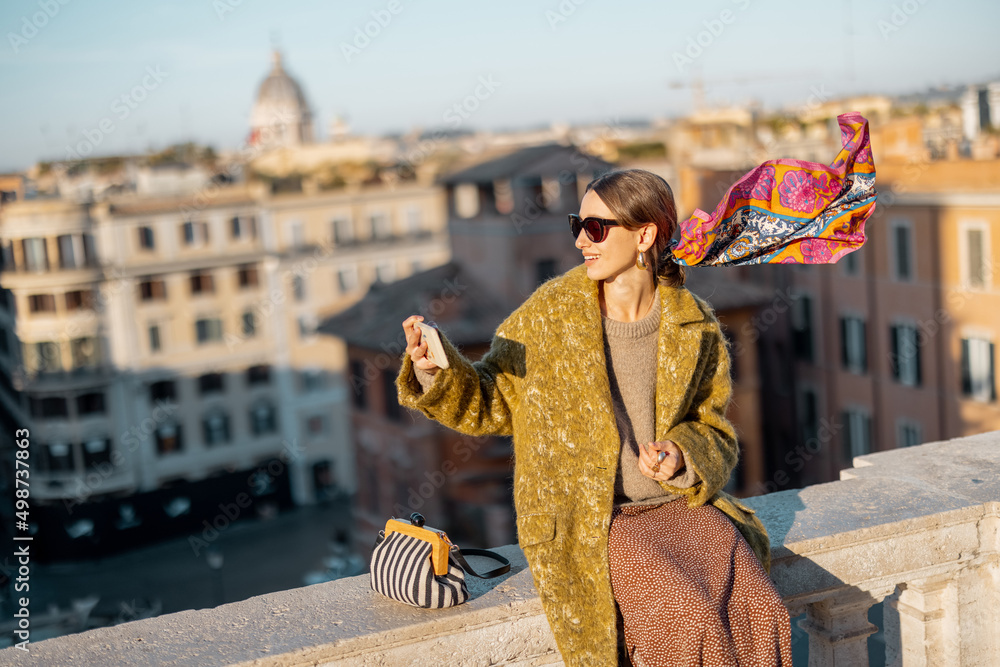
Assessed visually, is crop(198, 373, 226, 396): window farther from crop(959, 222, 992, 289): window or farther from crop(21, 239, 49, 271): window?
crop(959, 222, 992, 289): window

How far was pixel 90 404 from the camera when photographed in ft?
123

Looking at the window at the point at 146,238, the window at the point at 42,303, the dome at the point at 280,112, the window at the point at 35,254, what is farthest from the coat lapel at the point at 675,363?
the dome at the point at 280,112

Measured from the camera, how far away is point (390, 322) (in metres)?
26.5

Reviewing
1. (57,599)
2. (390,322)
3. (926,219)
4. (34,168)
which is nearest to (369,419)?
(390,322)

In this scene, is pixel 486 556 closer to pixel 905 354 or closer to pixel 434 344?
pixel 434 344

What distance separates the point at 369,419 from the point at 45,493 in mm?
14958

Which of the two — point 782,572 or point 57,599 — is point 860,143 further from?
point 57,599

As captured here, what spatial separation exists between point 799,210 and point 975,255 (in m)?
19.3

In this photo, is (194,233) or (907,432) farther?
(194,233)

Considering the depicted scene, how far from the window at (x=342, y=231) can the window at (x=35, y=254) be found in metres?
10.8

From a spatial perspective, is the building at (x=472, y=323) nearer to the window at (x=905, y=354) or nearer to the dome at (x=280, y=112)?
the window at (x=905, y=354)

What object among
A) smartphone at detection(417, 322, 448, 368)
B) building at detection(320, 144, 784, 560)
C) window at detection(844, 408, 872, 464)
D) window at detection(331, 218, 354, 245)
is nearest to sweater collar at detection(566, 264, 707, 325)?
smartphone at detection(417, 322, 448, 368)

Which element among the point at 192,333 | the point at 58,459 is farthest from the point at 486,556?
the point at 192,333

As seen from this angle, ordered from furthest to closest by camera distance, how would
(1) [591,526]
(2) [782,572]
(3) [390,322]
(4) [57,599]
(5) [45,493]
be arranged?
(5) [45,493] < (4) [57,599] < (3) [390,322] < (2) [782,572] < (1) [591,526]
